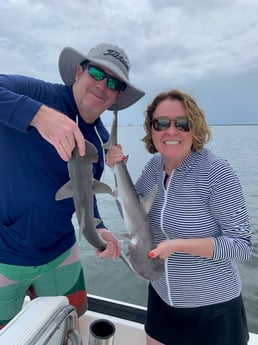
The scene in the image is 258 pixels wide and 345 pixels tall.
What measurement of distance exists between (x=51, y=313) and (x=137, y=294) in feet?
15.6

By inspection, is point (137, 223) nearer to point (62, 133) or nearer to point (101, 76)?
point (62, 133)

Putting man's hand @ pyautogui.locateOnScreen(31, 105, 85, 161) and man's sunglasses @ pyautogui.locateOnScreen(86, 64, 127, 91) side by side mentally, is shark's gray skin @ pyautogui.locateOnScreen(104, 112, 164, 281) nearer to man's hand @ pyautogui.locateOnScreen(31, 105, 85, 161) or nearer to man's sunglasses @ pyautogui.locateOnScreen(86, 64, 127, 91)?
man's sunglasses @ pyautogui.locateOnScreen(86, 64, 127, 91)

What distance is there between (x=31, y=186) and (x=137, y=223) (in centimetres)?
81

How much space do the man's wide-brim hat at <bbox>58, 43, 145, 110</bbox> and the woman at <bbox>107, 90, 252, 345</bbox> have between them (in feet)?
1.15

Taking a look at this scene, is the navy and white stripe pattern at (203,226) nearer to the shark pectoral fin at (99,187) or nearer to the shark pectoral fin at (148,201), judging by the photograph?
the shark pectoral fin at (148,201)

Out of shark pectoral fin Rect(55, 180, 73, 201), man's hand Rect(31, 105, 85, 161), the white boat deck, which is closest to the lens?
the white boat deck

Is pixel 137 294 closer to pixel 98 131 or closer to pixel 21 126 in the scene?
pixel 98 131

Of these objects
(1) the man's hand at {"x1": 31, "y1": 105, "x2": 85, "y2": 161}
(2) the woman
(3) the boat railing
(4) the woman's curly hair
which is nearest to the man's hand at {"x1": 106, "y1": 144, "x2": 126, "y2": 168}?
(2) the woman

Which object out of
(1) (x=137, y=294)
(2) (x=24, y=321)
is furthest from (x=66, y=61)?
(1) (x=137, y=294)

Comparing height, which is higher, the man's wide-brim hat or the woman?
the man's wide-brim hat

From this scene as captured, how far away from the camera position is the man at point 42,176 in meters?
2.17

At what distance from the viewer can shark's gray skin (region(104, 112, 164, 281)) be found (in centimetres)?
209

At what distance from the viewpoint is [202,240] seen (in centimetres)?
192

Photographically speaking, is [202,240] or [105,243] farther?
[105,243]
